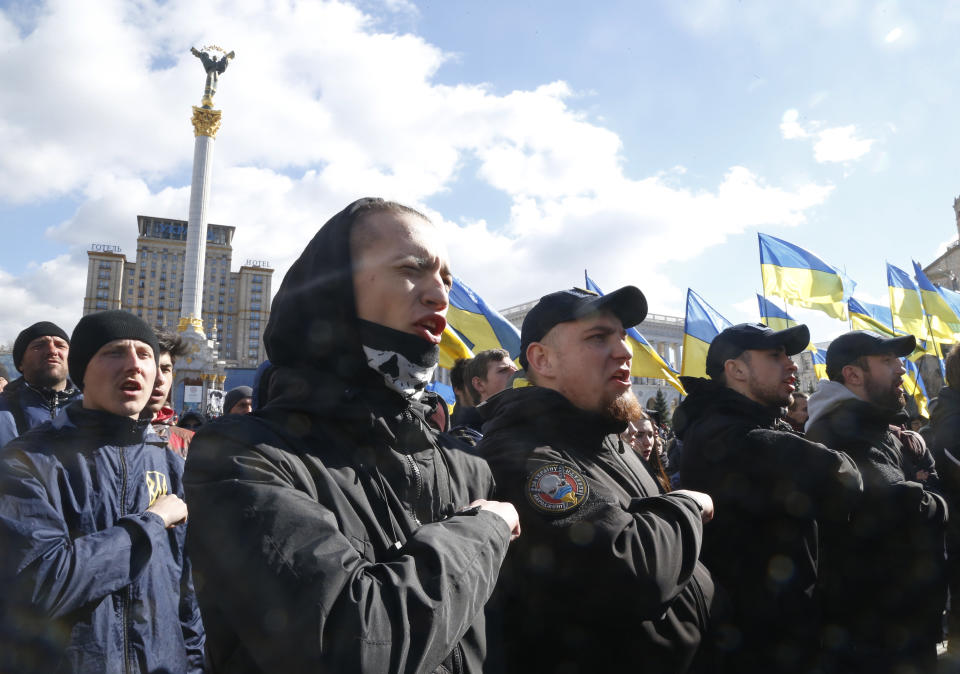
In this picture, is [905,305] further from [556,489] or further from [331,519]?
[331,519]

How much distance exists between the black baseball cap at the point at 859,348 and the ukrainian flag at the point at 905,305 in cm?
914

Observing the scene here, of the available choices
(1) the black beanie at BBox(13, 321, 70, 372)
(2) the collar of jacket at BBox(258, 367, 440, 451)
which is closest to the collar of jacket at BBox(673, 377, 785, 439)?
(2) the collar of jacket at BBox(258, 367, 440, 451)

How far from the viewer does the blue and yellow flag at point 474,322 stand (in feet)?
27.8

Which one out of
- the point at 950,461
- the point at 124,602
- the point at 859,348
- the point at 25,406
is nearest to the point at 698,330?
the point at 950,461

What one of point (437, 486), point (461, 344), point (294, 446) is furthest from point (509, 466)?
point (461, 344)

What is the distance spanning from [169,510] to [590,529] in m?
1.57

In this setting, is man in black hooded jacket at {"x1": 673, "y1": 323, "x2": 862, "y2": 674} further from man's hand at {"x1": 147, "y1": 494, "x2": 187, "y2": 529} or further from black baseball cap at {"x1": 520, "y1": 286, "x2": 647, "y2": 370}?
man's hand at {"x1": 147, "y1": 494, "x2": 187, "y2": 529}

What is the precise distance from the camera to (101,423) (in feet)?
7.93

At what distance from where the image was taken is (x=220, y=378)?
171 ft

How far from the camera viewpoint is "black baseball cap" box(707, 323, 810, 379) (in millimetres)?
3295

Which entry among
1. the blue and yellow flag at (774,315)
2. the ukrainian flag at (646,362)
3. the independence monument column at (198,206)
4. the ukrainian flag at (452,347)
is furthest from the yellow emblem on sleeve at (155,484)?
the independence monument column at (198,206)

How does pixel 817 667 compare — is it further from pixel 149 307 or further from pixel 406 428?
pixel 149 307

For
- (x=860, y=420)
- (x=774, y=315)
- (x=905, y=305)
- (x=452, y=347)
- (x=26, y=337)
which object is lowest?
(x=860, y=420)

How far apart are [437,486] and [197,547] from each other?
22.5 inches
